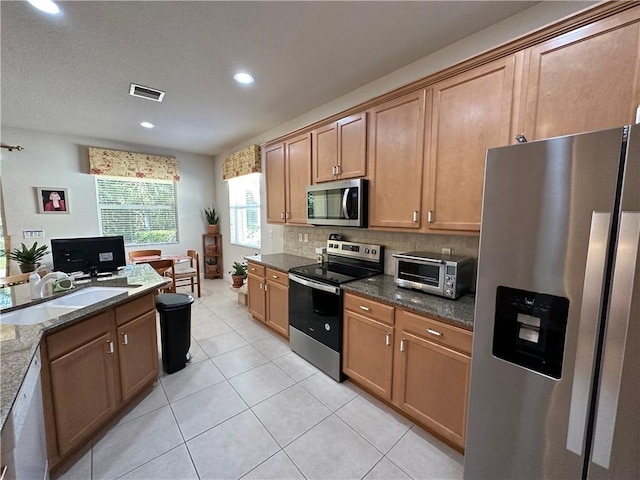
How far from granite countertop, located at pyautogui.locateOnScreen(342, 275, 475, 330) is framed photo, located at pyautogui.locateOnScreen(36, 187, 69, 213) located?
4.64 meters

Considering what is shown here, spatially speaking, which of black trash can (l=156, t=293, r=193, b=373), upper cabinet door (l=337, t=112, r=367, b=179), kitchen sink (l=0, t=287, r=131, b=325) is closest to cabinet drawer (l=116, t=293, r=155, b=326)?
kitchen sink (l=0, t=287, r=131, b=325)

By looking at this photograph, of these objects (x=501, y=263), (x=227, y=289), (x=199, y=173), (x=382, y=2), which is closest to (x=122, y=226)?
(x=199, y=173)

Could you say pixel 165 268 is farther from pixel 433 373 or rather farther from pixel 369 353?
pixel 433 373

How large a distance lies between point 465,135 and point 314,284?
1.62 meters

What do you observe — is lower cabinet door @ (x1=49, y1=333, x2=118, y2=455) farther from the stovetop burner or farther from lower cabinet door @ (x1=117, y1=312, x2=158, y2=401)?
the stovetop burner

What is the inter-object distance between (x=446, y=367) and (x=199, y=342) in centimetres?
262

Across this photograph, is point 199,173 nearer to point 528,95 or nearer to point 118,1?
point 118,1

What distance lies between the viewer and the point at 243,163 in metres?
4.34

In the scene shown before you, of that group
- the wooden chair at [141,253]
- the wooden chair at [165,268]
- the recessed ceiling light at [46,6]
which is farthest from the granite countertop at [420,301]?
the wooden chair at [141,253]

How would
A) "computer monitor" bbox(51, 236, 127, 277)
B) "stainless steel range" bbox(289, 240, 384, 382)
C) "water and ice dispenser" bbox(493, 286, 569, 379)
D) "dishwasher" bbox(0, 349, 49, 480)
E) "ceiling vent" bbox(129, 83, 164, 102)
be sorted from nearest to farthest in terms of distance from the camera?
"dishwasher" bbox(0, 349, 49, 480) → "water and ice dispenser" bbox(493, 286, 569, 379) → "computer monitor" bbox(51, 236, 127, 277) → "stainless steel range" bbox(289, 240, 384, 382) → "ceiling vent" bbox(129, 83, 164, 102)

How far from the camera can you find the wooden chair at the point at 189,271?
4501 millimetres

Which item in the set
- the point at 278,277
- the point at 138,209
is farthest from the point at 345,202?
the point at 138,209

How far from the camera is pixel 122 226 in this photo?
468cm

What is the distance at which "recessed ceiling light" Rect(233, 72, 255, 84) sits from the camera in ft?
7.59
